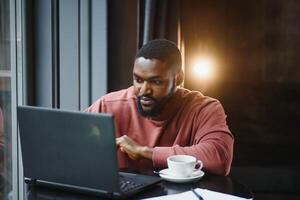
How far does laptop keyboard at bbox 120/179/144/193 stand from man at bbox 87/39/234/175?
0.25 meters

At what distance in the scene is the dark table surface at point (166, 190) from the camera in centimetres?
122

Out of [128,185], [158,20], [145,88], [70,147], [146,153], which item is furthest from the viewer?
[158,20]

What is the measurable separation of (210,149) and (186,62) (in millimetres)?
1635

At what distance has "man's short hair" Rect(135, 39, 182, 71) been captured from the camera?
1.69 meters

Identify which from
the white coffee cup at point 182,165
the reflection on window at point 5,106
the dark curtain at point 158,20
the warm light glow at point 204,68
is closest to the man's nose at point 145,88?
the white coffee cup at point 182,165

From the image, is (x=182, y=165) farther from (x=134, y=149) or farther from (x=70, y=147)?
(x=70, y=147)

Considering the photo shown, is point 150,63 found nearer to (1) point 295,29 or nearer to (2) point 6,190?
(2) point 6,190

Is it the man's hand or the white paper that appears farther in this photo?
the man's hand

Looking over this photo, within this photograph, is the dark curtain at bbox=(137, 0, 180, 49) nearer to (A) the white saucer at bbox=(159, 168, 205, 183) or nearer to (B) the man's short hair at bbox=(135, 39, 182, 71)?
(B) the man's short hair at bbox=(135, 39, 182, 71)

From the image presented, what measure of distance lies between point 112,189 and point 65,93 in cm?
121

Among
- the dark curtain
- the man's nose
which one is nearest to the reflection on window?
the dark curtain

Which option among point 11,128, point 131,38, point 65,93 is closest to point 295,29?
point 131,38

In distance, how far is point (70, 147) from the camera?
3.73ft

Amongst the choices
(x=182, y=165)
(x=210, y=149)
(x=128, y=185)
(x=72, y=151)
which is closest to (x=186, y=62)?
(x=210, y=149)
